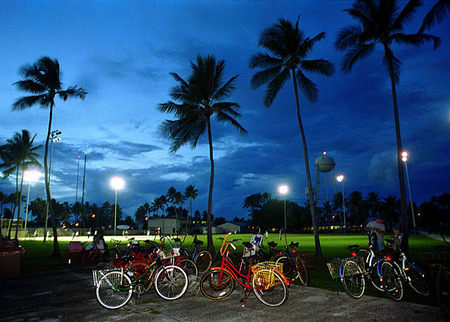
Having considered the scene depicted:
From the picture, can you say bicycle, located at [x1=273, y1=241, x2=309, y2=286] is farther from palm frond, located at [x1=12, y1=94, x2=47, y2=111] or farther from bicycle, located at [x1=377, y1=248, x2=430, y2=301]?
palm frond, located at [x1=12, y1=94, x2=47, y2=111]

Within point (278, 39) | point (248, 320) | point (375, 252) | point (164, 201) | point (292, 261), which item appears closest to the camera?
point (248, 320)

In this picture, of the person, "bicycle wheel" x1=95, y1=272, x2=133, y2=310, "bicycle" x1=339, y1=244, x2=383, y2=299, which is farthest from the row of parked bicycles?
the person

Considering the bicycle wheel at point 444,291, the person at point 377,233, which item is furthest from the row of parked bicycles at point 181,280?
the person at point 377,233

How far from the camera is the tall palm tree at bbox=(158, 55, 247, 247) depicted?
2117cm

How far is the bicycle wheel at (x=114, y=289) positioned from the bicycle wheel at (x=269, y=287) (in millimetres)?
2847

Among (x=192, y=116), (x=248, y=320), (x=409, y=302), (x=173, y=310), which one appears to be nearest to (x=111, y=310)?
(x=173, y=310)

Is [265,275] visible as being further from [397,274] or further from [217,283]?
[397,274]

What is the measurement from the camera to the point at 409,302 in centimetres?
691

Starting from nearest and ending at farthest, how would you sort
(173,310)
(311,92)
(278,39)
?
(173,310) → (278,39) → (311,92)

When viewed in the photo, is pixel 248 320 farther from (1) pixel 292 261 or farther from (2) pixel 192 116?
(2) pixel 192 116

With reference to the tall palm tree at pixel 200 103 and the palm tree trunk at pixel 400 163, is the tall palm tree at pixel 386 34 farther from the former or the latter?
the tall palm tree at pixel 200 103

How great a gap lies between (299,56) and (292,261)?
1302 cm

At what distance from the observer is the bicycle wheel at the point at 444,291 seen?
563cm

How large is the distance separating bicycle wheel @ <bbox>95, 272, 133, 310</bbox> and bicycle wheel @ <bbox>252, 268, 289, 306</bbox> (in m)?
2.85
